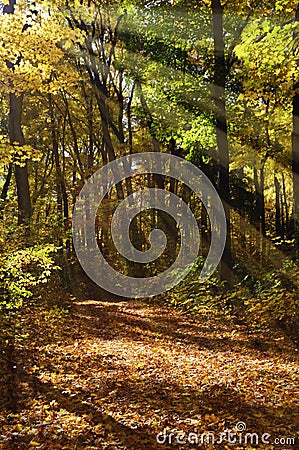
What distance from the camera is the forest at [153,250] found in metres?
5.83

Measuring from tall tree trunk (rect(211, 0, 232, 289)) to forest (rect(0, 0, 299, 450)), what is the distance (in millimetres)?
46

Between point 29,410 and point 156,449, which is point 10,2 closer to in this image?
point 29,410

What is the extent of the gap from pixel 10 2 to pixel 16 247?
8.64 meters

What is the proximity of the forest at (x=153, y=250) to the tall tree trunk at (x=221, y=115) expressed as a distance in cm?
5

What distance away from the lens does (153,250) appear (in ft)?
78.7

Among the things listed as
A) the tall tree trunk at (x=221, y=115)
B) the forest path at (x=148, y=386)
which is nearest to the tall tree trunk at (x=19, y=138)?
the forest path at (x=148, y=386)

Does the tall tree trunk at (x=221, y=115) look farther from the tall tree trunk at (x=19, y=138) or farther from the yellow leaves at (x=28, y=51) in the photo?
the tall tree trunk at (x=19, y=138)

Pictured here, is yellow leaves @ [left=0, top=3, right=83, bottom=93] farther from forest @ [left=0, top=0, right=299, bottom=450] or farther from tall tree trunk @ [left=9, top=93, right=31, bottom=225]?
tall tree trunk @ [left=9, top=93, right=31, bottom=225]

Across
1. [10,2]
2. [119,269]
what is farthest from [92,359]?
[119,269]

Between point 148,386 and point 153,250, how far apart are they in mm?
17185

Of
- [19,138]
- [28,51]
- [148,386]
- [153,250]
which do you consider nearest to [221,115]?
[28,51]

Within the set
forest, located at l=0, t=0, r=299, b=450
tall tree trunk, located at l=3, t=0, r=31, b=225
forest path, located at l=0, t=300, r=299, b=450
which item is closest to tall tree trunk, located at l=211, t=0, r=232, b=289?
forest, located at l=0, t=0, r=299, b=450

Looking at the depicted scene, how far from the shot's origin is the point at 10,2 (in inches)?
531

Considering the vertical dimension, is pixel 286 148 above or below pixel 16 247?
above
